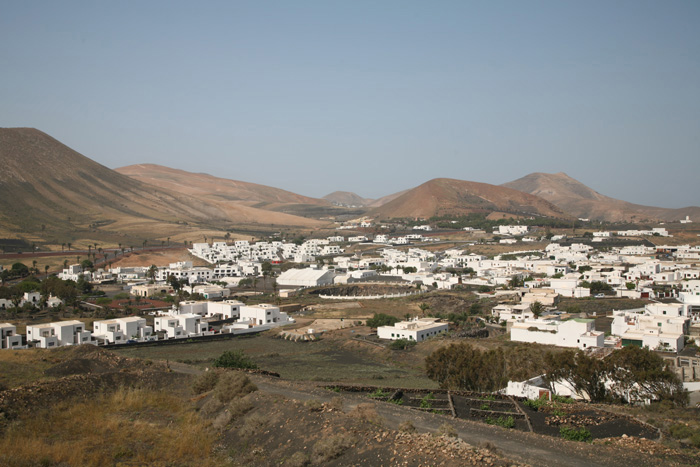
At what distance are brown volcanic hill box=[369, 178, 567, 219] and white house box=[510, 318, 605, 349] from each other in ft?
308

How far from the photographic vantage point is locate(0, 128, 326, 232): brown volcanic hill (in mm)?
97500

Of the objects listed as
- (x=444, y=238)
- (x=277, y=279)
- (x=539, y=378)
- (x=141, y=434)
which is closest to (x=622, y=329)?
(x=539, y=378)

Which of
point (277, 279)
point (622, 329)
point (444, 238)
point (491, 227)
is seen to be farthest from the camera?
point (491, 227)

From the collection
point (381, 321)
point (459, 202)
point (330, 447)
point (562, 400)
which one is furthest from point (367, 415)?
point (459, 202)

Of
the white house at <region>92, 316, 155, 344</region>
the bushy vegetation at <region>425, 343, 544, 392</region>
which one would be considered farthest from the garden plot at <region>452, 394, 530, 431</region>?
the white house at <region>92, 316, 155, 344</region>

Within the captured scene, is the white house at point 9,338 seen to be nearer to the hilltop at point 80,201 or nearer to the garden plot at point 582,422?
the garden plot at point 582,422

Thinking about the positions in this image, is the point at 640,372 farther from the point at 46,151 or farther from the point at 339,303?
the point at 46,151

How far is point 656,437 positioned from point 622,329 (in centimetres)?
1608

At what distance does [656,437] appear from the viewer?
438 inches

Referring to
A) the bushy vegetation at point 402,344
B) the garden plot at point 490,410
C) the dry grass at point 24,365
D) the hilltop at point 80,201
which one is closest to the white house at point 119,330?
the dry grass at point 24,365

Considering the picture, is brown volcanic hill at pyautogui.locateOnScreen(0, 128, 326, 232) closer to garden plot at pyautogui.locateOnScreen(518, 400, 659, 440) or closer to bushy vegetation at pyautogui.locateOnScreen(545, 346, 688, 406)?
bushy vegetation at pyautogui.locateOnScreen(545, 346, 688, 406)

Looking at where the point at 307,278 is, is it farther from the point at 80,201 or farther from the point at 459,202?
the point at 459,202

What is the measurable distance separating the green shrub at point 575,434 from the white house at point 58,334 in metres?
23.3

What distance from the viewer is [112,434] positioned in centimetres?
1140
